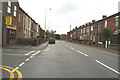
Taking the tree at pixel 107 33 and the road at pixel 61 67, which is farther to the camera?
the tree at pixel 107 33

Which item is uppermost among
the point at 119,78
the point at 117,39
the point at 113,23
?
the point at 113,23

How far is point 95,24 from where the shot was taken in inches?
1393

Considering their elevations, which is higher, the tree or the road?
the tree

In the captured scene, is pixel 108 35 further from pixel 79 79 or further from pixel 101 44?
pixel 79 79

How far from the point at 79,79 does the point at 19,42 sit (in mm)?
18405

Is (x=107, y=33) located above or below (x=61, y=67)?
above

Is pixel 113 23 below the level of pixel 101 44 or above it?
above

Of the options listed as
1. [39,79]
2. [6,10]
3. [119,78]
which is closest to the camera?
[39,79]

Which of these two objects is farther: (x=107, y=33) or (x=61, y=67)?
(x=107, y=33)

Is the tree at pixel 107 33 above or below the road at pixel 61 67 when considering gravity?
above

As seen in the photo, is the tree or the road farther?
the tree

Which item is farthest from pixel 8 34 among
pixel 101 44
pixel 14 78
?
pixel 101 44

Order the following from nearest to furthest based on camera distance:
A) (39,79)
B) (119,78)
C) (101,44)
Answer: (39,79) → (119,78) → (101,44)

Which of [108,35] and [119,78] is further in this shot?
[108,35]
